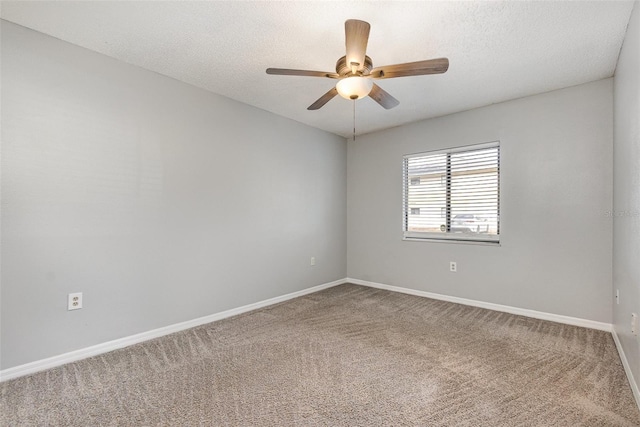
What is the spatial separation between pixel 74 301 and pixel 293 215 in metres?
2.36

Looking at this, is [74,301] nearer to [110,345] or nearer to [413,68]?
[110,345]

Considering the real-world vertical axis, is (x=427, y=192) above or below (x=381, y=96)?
below

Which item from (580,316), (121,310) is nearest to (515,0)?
(580,316)

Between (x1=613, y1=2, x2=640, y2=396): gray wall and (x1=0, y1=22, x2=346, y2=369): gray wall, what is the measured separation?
311 cm

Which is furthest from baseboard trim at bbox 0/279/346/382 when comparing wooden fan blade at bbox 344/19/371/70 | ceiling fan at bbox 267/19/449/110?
wooden fan blade at bbox 344/19/371/70

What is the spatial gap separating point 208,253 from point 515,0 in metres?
3.12

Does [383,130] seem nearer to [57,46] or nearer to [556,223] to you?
[556,223]

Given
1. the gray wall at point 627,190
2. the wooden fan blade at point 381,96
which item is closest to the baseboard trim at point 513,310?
the gray wall at point 627,190

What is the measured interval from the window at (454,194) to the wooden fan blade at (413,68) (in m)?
2.02

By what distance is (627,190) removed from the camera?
2.01 m

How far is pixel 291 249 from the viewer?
153 inches

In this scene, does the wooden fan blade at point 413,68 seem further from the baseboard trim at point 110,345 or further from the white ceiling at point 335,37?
the baseboard trim at point 110,345

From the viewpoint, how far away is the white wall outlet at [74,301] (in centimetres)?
220

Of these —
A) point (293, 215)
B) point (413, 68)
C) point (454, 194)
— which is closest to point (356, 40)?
point (413, 68)
